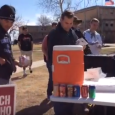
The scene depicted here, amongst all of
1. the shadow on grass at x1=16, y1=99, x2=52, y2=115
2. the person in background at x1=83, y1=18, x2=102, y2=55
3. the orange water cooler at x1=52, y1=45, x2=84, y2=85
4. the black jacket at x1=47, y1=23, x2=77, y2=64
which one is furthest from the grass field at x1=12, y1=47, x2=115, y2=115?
the orange water cooler at x1=52, y1=45, x2=84, y2=85

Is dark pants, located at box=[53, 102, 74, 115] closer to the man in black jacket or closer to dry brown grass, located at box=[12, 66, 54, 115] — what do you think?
the man in black jacket

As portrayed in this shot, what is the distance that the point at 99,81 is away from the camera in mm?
2670

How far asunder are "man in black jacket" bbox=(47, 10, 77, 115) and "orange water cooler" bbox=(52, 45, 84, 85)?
2.53 feet

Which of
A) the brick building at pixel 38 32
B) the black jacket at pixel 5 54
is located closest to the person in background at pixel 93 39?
the black jacket at pixel 5 54

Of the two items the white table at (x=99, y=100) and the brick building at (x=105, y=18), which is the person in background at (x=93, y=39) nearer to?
the white table at (x=99, y=100)

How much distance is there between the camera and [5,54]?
10.2ft

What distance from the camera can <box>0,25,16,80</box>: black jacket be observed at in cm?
307

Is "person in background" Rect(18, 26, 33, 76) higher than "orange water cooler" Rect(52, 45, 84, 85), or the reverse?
"orange water cooler" Rect(52, 45, 84, 85)

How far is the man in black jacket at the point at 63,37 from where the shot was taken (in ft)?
10.2

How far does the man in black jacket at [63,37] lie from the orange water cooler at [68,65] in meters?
0.77

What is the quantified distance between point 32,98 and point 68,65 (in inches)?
→ 136

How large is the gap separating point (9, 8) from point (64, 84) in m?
1.33

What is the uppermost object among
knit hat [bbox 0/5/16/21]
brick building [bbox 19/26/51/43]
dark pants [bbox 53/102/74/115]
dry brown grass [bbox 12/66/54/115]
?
knit hat [bbox 0/5/16/21]

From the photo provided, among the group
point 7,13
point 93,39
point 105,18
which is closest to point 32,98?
point 93,39
